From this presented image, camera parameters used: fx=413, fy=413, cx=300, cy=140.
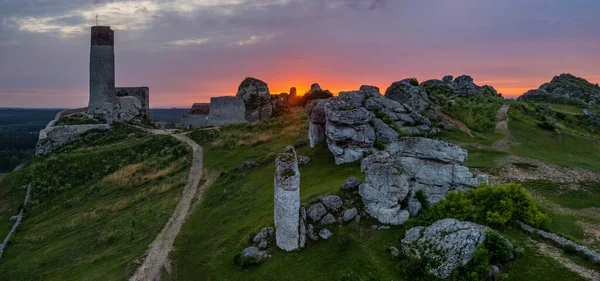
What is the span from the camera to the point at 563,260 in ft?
51.2

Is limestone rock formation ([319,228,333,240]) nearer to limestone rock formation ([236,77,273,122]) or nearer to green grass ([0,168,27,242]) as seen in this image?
green grass ([0,168,27,242])

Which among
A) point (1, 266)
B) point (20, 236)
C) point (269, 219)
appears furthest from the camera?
point (20, 236)

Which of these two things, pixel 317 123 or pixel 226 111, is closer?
pixel 317 123

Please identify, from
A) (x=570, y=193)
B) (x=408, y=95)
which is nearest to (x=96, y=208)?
(x=408, y=95)

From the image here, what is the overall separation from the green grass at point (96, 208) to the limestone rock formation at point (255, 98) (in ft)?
58.9

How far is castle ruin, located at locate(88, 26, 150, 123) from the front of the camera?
66.6 meters

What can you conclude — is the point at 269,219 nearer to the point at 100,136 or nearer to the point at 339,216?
the point at 339,216

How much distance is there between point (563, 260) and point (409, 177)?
821cm

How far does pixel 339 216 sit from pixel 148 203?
772 inches

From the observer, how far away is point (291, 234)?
19.8 metres

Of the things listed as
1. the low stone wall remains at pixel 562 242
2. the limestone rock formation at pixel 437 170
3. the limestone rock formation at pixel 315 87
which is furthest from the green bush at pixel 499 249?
the limestone rock formation at pixel 315 87

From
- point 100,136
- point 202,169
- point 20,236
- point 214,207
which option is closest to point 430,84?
point 202,169

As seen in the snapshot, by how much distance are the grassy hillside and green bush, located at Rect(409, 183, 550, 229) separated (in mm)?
917

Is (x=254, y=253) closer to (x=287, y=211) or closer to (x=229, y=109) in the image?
(x=287, y=211)
